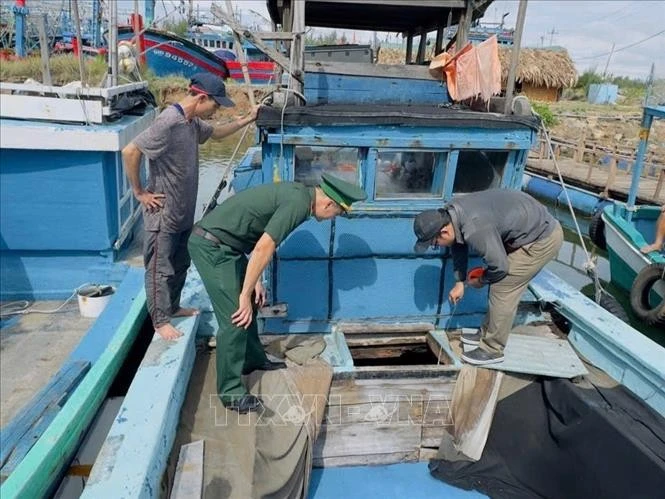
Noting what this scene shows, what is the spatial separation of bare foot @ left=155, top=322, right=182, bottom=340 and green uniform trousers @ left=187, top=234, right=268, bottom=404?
1.80ft

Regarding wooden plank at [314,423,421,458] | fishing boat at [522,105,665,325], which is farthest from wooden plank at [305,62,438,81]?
wooden plank at [314,423,421,458]

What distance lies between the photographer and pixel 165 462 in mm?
2838

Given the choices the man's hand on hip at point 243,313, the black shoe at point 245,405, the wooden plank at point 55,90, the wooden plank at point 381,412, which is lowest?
the wooden plank at point 381,412

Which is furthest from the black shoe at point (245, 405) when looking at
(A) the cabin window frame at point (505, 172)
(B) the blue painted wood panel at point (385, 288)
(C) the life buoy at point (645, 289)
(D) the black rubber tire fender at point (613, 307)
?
(C) the life buoy at point (645, 289)

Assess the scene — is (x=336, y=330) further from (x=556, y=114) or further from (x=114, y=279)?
(x=556, y=114)

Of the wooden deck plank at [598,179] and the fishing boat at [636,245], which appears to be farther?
the wooden deck plank at [598,179]

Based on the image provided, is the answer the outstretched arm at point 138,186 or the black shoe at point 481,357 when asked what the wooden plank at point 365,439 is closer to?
the black shoe at point 481,357

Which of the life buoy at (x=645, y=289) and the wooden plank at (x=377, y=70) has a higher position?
the wooden plank at (x=377, y=70)

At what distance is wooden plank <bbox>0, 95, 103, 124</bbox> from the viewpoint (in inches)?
241

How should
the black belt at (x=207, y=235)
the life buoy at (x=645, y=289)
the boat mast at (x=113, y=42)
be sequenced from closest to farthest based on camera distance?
the black belt at (x=207, y=235), the boat mast at (x=113, y=42), the life buoy at (x=645, y=289)

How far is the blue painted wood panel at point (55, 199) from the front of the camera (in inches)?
239

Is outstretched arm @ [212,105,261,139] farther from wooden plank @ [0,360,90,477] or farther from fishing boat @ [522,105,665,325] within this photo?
fishing boat @ [522,105,665,325]

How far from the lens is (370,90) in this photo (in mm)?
4957

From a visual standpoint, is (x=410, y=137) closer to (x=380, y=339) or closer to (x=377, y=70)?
(x=377, y=70)
